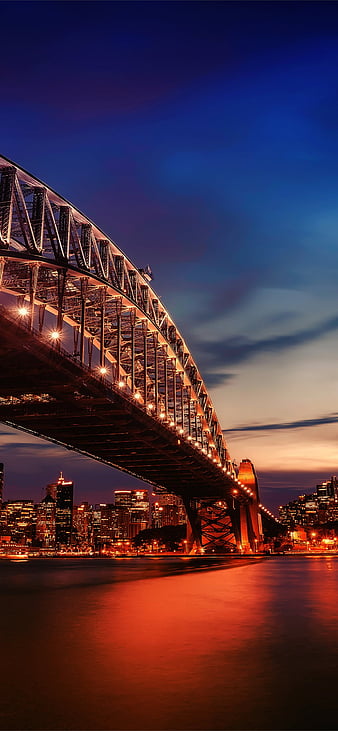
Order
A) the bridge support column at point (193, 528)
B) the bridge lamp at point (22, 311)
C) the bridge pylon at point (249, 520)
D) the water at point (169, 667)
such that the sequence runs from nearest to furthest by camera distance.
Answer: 1. the water at point (169, 667)
2. the bridge lamp at point (22, 311)
3. the bridge support column at point (193, 528)
4. the bridge pylon at point (249, 520)

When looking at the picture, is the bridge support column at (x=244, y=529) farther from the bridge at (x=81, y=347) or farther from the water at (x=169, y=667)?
the water at (x=169, y=667)

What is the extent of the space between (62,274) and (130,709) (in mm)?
37546

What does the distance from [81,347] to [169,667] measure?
1258 inches

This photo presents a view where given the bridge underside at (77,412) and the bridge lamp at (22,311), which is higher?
the bridge lamp at (22,311)

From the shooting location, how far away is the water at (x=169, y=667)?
13148 millimetres

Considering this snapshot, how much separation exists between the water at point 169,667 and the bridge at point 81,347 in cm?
1659

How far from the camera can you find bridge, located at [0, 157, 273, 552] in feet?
134

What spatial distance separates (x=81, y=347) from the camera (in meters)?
47.6

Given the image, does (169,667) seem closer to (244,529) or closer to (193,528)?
(193,528)

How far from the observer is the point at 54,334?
4238 cm

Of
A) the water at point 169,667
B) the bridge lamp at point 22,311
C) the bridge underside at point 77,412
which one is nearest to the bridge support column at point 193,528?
the bridge underside at point 77,412

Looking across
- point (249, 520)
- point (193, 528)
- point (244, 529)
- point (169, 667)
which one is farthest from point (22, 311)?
point (249, 520)

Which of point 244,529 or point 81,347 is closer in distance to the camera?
point 81,347

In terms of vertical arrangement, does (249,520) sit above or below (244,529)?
above
